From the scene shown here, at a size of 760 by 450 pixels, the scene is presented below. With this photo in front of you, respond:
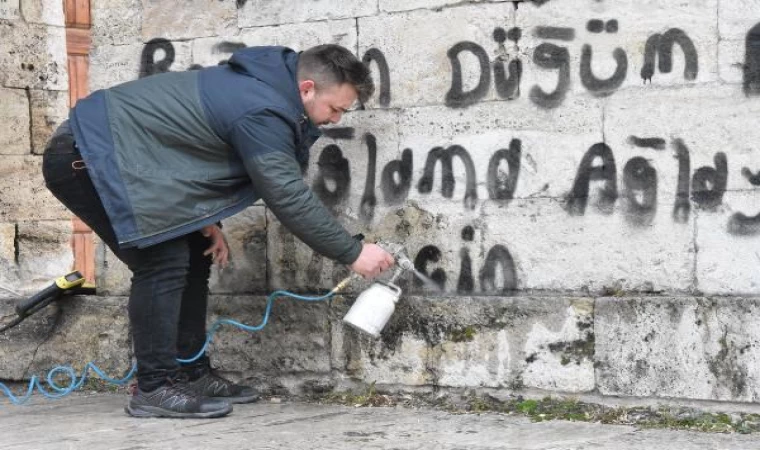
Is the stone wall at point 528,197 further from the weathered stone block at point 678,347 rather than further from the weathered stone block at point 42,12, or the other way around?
the weathered stone block at point 42,12

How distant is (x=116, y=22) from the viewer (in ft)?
17.5

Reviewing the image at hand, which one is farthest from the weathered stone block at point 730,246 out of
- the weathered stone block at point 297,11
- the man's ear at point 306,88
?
the weathered stone block at point 297,11

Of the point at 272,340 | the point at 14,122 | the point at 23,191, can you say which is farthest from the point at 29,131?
the point at 272,340

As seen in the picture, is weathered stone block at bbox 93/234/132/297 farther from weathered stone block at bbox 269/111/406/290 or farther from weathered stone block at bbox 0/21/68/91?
weathered stone block at bbox 0/21/68/91

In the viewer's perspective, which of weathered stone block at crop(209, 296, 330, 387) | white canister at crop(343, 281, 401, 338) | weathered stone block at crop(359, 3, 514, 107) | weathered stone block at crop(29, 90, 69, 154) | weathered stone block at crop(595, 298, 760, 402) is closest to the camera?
weathered stone block at crop(595, 298, 760, 402)

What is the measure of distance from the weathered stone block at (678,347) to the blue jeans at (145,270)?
1.71 m

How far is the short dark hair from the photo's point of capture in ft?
14.2

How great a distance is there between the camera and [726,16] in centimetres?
420

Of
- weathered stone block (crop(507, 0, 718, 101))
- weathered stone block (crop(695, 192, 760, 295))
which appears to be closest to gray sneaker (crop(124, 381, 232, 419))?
weathered stone block (crop(507, 0, 718, 101))

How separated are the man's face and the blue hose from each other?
766 mm

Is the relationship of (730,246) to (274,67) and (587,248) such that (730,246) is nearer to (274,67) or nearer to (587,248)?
(587,248)

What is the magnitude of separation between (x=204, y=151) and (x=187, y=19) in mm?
1158

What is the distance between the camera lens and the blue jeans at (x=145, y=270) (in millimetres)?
4359

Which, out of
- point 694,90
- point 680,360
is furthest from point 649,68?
point 680,360
